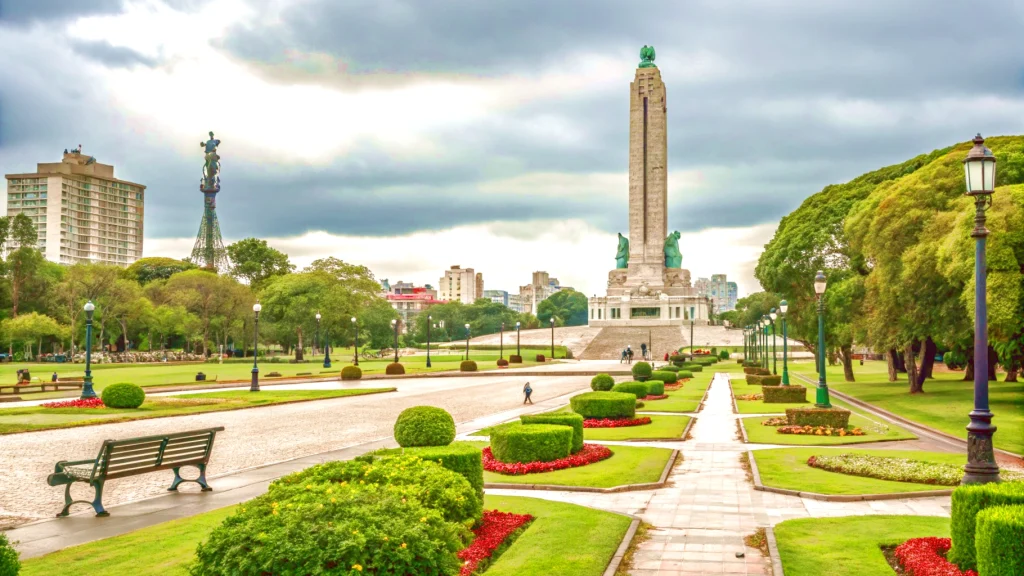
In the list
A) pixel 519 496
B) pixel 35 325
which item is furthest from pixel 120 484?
pixel 35 325

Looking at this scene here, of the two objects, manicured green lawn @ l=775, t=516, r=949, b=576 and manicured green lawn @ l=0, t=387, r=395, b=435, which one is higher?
manicured green lawn @ l=775, t=516, r=949, b=576

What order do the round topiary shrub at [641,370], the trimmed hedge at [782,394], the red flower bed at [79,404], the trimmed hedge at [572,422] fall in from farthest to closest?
the round topiary shrub at [641,370] < the trimmed hedge at [782,394] < the red flower bed at [79,404] < the trimmed hedge at [572,422]

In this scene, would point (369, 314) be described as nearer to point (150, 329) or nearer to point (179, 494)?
point (150, 329)

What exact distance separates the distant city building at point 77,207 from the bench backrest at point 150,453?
150 meters

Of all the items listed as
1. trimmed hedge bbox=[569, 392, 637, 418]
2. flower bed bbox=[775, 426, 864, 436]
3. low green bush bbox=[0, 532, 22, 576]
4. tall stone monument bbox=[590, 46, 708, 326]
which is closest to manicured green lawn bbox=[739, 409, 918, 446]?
flower bed bbox=[775, 426, 864, 436]

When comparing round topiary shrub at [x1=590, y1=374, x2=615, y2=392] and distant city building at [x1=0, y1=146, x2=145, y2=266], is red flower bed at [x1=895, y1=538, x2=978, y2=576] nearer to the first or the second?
round topiary shrub at [x1=590, y1=374, x2=615, y2=392]

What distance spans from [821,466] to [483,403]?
1803cm

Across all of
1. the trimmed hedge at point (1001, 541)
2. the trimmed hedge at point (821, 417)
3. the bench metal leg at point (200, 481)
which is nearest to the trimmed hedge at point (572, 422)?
the bench metal leg at point (200, 481)

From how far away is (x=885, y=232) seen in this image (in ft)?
102

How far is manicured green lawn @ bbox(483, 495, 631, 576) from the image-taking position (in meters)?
7.96

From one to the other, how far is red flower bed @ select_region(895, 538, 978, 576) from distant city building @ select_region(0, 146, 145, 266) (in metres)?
158

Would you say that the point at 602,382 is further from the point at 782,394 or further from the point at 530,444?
the point at 530,444

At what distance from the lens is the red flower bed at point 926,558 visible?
7809 millimetres

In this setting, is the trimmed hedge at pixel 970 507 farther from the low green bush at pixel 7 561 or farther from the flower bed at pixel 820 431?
the flower bed at pixel 820 431
